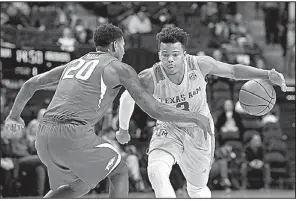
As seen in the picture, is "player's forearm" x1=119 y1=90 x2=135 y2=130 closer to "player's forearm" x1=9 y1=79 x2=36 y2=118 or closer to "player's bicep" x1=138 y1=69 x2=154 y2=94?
"player's bicep" x1=138 y1=69 x2=154 y2=94

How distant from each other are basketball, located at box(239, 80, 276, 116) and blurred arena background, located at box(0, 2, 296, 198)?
16.1ft

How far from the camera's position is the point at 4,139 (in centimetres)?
1112

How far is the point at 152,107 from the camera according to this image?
5.14 meters

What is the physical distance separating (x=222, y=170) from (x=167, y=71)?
649cm

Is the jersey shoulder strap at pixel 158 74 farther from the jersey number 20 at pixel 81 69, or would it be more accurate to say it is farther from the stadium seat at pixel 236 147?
the stadium seat at pixel 236 147

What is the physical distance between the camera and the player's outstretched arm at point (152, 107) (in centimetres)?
510

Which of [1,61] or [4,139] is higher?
[1,61]

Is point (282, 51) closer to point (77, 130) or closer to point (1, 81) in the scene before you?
point (1, 81)

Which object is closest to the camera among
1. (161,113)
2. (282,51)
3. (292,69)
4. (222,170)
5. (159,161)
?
(161,113)

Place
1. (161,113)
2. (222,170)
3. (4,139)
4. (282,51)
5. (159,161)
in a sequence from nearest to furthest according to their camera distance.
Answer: (161,113), (159,161), (4,139), (222,170), (282,51)

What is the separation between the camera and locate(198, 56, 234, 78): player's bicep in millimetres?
6195

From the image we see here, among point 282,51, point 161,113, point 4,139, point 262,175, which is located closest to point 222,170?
point 262,175

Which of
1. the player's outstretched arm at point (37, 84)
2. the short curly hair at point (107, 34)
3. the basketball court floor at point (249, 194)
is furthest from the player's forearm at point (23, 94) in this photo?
the basketball court floor at point (249, 194)

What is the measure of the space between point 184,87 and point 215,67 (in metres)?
0.38
